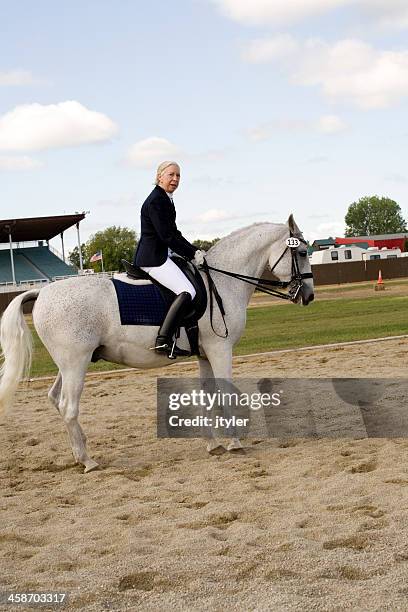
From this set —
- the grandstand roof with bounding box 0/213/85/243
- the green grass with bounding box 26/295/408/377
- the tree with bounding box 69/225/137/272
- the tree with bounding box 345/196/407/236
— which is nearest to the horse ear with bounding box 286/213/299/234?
the green grass with bounding box 26/295/408/377

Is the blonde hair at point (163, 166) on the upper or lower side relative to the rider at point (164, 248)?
upper

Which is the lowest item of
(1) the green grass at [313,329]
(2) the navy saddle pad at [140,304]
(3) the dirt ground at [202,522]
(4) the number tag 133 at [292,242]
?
(1) the green grass at [313,329]

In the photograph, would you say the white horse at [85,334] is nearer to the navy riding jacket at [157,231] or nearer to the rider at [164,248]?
the rider at [164,248]

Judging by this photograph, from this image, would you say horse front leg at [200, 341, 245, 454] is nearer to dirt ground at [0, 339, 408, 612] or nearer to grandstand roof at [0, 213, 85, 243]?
dirt ground at [0, 339, 408, 612]

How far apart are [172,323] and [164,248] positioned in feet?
2.52

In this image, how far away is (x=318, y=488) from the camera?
6.06m

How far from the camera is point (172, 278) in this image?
7.63 metres

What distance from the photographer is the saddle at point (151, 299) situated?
298 inches

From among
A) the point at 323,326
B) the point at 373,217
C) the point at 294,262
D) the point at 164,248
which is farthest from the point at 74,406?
the point at 373,217

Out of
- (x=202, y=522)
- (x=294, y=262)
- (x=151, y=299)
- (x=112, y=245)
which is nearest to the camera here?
(x=202, y=522)

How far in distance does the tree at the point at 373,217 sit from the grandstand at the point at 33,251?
101511mm

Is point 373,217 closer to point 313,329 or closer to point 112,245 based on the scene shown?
point 112,245

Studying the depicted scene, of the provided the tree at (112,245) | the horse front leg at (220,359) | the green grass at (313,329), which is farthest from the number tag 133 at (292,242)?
the tree at (112,245)

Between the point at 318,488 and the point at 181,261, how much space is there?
288cm
